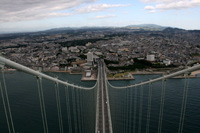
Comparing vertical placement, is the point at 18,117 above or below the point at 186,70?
below

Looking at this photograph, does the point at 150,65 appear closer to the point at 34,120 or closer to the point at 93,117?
the point at 93,117

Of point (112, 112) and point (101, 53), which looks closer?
point (112, 112)

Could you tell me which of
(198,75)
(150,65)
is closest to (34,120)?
(198,75)

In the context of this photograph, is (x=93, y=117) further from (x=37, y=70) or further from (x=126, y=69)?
(x=126, y=69)

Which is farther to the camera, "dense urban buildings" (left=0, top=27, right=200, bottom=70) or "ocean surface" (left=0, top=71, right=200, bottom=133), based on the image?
"dense urban buildings" (left=0, top=27, right=200, bottom=70)


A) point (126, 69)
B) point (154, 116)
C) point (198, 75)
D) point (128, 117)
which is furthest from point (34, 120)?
point (198, 75)

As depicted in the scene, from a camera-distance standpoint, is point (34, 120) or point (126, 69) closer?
point (34, 120)

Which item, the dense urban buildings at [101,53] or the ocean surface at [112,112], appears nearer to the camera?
the ocean surface at [112,112]

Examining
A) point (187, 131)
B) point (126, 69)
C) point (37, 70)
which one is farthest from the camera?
point (126, 69)

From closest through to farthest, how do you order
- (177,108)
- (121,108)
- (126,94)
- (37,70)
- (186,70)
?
(37,70)
(186,70)
(177,108)
(121,108)
(126,94)
